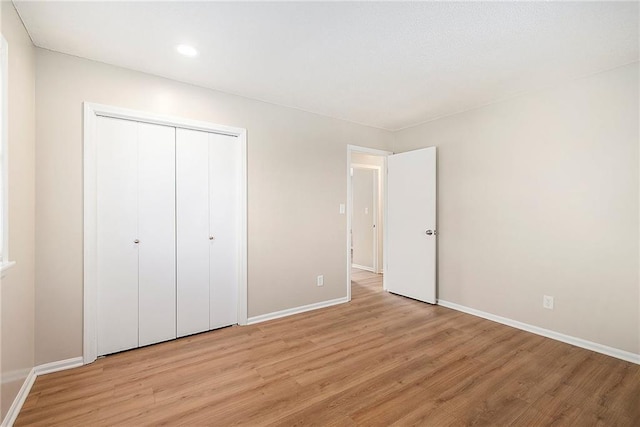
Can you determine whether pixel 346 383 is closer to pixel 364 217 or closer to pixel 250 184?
pixel 250 184

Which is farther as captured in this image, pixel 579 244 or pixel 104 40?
pixel 579 244

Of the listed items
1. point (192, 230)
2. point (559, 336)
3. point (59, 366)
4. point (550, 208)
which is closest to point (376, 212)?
point (550, 208)

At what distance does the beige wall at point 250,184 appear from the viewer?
226cm

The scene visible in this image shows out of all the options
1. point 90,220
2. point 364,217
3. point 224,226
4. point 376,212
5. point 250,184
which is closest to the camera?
point 90,220

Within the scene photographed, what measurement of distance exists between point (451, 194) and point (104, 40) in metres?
3.79

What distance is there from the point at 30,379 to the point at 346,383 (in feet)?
7.41

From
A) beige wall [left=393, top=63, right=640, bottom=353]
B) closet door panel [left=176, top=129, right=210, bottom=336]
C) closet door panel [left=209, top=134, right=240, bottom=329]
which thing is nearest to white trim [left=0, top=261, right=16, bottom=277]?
closet door panel [left=176, top=129, right=210, bottom=336]

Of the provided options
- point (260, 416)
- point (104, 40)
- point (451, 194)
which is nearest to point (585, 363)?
point (451, 194)

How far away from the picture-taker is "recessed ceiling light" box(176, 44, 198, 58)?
7.35 feet

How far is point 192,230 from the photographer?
2.92 metres

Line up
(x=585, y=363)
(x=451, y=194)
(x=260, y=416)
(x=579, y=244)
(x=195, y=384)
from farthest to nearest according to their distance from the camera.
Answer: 1. (x=451, y=194)
2. (x=579, y=244)
3. (x=585, y=363)
4. (x=195, y=384)
5. (x=260, y=416)

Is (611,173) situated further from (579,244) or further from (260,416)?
(260,416)

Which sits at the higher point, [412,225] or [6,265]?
[412,225]

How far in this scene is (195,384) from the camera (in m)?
2.11
